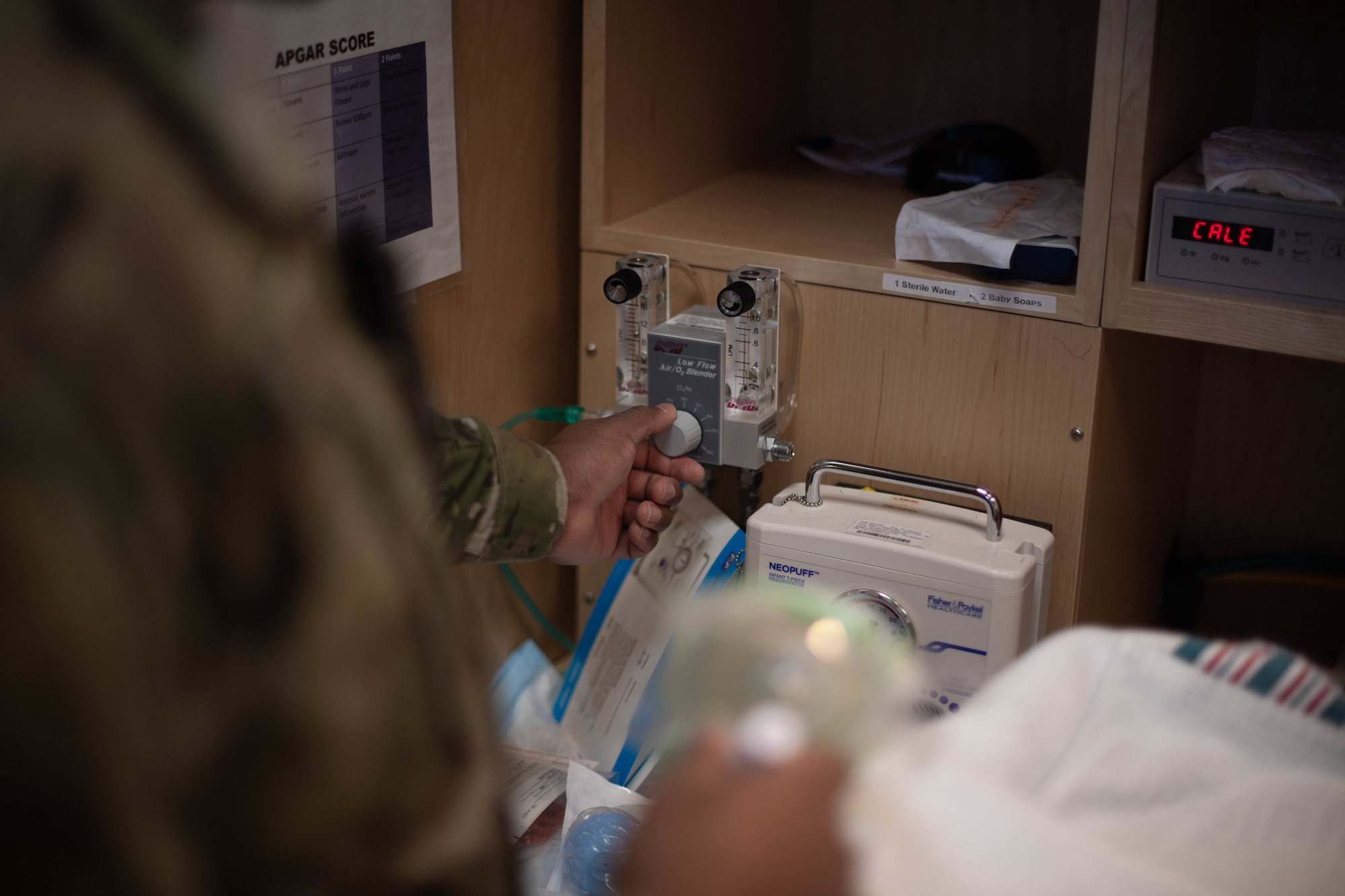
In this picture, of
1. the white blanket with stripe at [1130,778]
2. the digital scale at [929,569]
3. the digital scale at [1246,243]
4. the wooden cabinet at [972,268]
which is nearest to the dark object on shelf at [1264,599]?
the wooden cabinet at [972,268]

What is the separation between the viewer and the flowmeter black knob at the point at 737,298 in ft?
3.19

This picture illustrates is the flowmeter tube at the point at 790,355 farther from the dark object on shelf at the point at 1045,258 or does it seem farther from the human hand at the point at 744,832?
the human hand at the point at 744,832

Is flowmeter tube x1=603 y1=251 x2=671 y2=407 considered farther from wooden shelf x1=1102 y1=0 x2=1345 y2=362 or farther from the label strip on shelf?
wooden shelf x1=1102 y1=0 x2=1345 y2=362

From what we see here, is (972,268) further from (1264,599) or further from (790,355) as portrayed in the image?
(1264,599)

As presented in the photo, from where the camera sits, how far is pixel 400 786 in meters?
0.35

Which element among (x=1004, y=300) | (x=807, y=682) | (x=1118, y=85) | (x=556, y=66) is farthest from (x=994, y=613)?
(x=556, y=66)

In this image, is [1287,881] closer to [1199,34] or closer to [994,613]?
[994,613]

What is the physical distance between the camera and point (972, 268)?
990 millimetres

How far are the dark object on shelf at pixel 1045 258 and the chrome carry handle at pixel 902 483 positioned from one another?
0.59ft

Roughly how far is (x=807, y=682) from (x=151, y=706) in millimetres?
202

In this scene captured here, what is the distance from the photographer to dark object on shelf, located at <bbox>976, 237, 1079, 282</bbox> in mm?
929

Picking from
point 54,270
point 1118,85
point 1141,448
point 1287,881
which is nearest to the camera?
point 54,270

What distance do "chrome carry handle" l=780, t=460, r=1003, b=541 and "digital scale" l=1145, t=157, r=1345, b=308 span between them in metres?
0.21

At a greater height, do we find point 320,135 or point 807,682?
point 320,135
